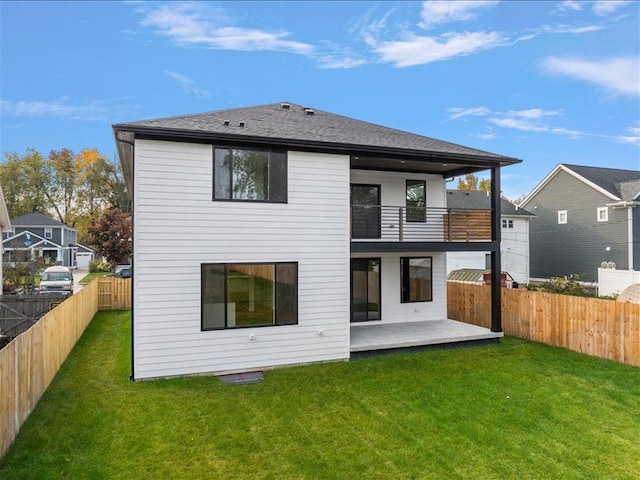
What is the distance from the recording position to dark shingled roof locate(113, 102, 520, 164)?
27.6ft

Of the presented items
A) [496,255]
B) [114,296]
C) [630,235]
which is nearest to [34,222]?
[114,296]

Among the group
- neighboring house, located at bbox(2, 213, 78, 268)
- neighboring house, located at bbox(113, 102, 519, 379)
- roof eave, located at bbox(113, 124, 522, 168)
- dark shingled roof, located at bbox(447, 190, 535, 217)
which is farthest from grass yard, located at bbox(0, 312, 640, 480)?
neighboring house, located at bbox(2, 213, 78, 268)

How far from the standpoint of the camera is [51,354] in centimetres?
800

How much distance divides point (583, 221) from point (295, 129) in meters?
24.4

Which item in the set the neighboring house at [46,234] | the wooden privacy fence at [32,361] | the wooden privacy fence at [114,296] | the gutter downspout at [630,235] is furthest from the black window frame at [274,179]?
the neighboring house at [46,234]

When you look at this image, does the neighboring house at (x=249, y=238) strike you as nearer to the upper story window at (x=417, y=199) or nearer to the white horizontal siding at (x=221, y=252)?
the white horizontal siding at (x=221, y=252)

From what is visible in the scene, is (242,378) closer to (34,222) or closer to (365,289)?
(365,289)

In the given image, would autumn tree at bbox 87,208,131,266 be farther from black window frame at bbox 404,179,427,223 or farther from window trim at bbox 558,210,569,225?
window trim at bbox 558,210,569,225

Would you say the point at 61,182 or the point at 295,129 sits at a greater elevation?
the point at 61,182

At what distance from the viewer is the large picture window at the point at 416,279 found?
42.1 ft

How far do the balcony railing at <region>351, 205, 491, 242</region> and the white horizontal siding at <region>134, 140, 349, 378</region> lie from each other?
2.43m

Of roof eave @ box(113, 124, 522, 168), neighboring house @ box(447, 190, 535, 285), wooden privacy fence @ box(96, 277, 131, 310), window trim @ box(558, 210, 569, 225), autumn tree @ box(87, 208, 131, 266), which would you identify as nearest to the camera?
roof eave @ box(113, 124, 522, 168)

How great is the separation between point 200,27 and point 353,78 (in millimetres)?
11804

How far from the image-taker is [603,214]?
83.0ft
